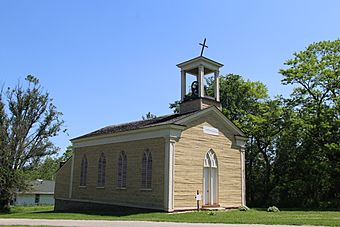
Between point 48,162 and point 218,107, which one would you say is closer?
point 218,107

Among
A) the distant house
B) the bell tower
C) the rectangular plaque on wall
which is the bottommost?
the distant house

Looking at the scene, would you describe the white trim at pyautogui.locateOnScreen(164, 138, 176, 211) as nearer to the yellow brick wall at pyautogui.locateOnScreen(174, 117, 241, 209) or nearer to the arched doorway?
the yellow brick wall at pyautogui.locateOnScreen(174, 117, 241, 209)

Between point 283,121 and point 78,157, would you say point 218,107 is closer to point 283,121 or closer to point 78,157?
point 283,121

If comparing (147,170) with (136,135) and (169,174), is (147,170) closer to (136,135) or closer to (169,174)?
(169,174)

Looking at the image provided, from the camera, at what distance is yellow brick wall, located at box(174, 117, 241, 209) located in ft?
75.1

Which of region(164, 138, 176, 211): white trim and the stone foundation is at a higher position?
region(164, 138, 176, 211): white trim

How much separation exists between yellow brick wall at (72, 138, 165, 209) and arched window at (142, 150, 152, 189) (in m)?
0.33

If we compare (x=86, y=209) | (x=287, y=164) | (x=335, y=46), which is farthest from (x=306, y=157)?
(x=86, y=209)

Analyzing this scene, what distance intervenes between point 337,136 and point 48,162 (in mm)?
28501

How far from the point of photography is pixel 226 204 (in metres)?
25.6

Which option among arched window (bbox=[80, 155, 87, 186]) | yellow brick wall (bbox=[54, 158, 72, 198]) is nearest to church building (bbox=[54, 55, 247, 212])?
arched window (bbox=[80, 155, 87, 186])

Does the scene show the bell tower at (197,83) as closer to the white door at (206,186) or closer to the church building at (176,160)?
the church building at (176,160)

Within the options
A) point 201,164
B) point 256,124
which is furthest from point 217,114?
point 256,124

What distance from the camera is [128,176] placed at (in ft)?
83.9
